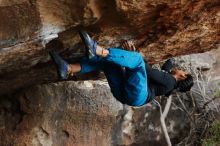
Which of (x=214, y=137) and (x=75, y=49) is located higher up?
(x=75, y=49)

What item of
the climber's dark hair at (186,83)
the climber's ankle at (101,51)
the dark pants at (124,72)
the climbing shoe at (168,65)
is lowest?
the climber's dark hair at (186,83)

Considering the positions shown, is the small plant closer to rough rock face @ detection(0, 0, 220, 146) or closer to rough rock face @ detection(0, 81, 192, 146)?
rough rock face @ detection(0, 0, 220, 146)

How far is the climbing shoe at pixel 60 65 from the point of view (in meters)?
4.17

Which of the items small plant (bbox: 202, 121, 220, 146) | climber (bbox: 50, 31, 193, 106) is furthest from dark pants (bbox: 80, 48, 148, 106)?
small plant (bbox: 202, 121, 220, 146)

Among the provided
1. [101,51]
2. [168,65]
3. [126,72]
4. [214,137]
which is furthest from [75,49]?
[214,137]

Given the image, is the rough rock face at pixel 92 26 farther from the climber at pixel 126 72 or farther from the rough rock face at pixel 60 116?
the rough rock face at pixel 60 116

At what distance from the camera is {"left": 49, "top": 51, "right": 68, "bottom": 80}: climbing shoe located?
4.17m

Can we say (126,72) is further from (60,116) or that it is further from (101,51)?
(60,116)

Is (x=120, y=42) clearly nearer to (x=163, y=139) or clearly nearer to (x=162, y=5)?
(x=162, y=5)

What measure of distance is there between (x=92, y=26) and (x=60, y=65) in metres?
0.46

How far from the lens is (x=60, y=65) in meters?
4.20

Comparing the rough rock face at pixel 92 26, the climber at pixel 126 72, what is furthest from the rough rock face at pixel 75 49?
the climber at pixel 126 72

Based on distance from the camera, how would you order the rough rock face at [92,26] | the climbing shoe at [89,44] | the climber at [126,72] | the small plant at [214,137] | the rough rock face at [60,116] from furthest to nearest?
the small plant at [214,137], the rough rock face at [60,116], the climber at [126,72], the climbing shoe at [89,44], the rough rock face at [92,26]

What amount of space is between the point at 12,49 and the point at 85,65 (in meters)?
0.86
